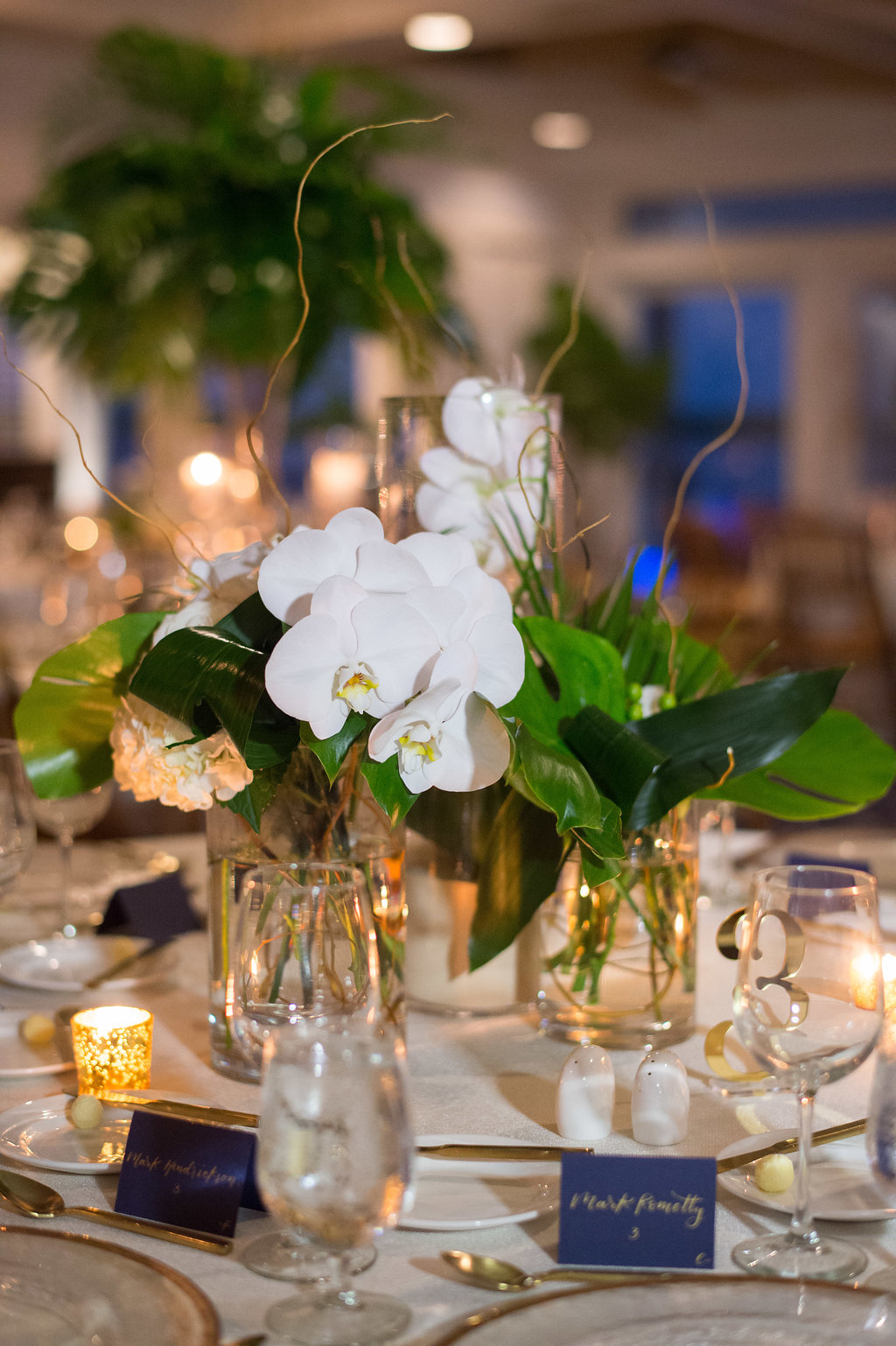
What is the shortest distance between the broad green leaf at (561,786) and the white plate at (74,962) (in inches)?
18.6

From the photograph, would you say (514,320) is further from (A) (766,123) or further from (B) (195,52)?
(B) (195,52)

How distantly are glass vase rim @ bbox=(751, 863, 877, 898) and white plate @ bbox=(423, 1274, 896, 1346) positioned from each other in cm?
18

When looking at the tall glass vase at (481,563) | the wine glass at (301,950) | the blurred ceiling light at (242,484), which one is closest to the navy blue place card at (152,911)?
the tall glass vase at (481,563)

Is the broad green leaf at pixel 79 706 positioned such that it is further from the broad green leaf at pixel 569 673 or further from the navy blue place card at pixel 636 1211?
the navy blue place card at pixel 636 1211

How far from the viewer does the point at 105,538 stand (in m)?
3.88

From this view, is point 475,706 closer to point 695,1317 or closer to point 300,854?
point 300,854

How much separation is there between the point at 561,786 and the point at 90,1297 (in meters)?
0.37

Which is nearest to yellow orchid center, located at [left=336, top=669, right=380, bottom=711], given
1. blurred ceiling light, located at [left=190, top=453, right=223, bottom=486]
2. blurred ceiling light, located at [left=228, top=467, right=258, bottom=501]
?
blurred ceiling light, located at [left=190, top=453, right=223, bottom=486]

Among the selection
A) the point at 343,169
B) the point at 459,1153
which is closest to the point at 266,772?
the point at 459,1153

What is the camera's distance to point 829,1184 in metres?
0.79

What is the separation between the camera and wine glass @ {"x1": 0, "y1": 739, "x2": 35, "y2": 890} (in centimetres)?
105

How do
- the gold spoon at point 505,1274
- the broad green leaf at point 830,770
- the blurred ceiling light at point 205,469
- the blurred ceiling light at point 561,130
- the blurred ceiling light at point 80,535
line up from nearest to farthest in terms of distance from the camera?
1. the gold spoon at point 505,1274
2. the broad green leaf at point 830,770
3. the blurred ceiling light at point 205,469
4. the blurred ceiling light at point 80,535
5. the blurred ceiling light at point 561,130

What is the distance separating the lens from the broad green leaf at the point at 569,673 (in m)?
0.92

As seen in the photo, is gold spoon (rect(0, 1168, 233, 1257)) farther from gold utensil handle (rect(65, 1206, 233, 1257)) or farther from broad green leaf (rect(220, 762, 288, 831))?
broad green leaf (rect(220, 762, 288, 831))
